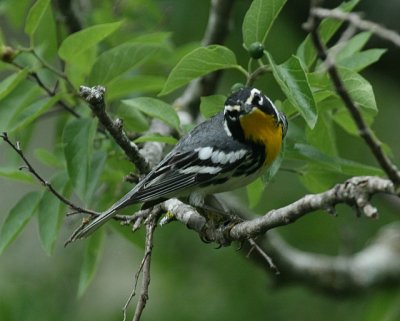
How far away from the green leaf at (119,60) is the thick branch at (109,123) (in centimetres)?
52

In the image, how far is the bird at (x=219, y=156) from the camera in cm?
348

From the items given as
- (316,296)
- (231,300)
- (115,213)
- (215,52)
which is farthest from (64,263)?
(215,52)

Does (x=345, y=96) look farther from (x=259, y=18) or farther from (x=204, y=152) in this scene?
(x=204, y=152)

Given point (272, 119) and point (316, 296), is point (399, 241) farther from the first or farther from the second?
point (272, 119)

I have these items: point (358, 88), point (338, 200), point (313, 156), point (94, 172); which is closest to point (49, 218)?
point (94, 172)

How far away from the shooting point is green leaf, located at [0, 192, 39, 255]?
3812mm

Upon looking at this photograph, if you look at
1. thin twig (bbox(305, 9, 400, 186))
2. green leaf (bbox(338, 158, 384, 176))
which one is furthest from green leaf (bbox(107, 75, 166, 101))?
thin twig (bbox(305, 9, 400, 186))

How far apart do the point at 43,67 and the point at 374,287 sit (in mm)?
2713

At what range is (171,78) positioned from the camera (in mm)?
3367

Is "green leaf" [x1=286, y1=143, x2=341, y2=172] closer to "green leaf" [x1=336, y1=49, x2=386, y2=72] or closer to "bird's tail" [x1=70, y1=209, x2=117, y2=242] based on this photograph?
"green leaf" [x1=336, y1=49, x2=386, y2=72]

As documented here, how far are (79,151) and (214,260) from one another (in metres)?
2.29

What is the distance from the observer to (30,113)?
12.5 ft

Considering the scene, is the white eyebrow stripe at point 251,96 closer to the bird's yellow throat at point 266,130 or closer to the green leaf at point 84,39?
the bird's yellow throat at point 266,130

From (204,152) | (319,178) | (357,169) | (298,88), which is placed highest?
(298,88)
